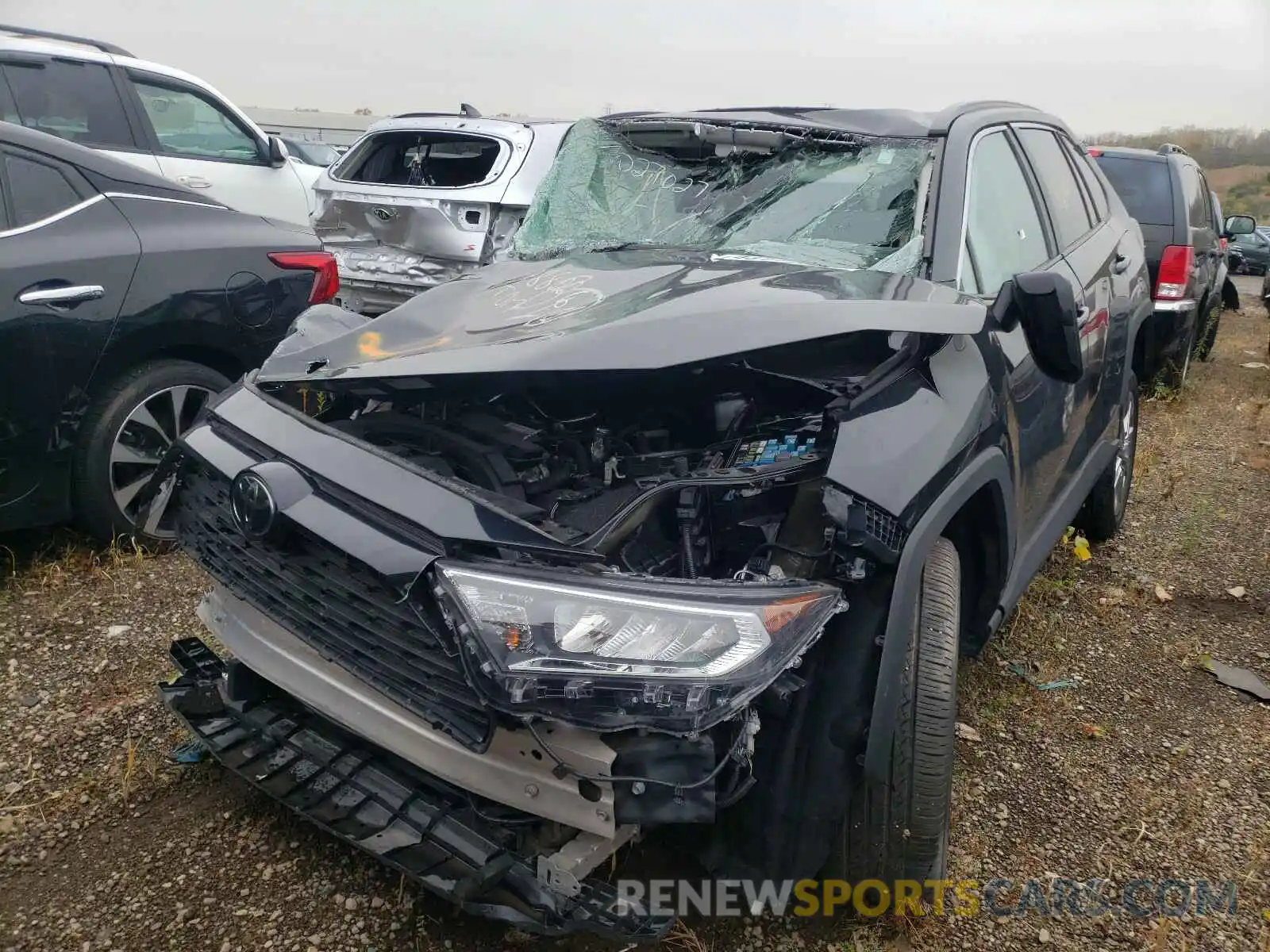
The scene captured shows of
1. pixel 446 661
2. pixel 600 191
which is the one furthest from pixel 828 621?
pixel 600 191

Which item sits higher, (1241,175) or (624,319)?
(624,319)

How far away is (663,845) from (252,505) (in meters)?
1.02

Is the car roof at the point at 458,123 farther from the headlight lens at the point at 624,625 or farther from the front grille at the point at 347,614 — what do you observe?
the headlight lens at the point at 624,625

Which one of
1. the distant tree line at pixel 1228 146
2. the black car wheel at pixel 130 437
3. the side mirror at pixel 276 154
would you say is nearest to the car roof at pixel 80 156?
the black car wheel at pixel 130 437

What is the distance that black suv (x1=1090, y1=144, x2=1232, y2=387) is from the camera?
684 cm

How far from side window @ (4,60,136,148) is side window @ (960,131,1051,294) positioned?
508 centimetres

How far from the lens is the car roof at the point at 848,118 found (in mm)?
2785

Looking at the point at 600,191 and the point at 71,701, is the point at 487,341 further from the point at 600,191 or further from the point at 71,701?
the point at 71,701

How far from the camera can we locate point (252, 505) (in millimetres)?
1788

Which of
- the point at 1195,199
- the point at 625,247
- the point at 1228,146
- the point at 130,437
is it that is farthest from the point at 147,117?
the point at 1228,146

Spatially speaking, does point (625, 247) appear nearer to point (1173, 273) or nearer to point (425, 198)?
point (425, 198)

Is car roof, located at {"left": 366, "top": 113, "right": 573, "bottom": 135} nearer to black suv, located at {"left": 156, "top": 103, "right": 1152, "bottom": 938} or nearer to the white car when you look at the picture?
the white car

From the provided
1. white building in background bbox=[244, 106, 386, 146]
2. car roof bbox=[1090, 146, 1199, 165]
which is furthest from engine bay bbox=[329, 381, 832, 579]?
white building in background bbox=[244, 106, 386, 146]

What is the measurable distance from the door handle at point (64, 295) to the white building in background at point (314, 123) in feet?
60.3
